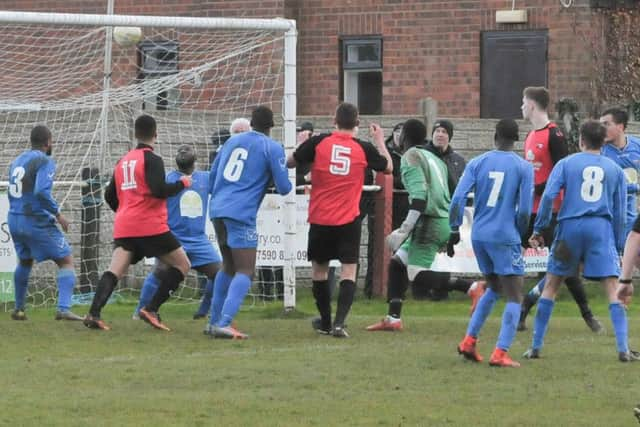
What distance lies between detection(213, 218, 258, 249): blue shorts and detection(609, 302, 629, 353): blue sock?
3.19 metres

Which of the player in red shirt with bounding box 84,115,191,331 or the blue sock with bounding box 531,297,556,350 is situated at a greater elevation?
the player in red shirt with bounding box 84,115,191,331

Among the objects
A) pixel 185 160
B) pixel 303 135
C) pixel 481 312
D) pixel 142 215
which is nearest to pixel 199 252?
pixel 185 160

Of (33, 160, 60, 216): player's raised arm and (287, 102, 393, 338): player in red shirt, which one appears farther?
(33, 160, 60, 216): player's raised arm

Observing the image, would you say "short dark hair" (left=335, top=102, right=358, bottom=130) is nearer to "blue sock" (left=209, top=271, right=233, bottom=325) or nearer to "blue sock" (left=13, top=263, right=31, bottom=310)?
"blue sock" (left=209, top=271, right=233, bottom=325)

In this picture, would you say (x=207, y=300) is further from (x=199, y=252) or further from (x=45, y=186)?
(x=45, y=186)

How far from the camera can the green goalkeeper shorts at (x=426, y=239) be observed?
13445 mm

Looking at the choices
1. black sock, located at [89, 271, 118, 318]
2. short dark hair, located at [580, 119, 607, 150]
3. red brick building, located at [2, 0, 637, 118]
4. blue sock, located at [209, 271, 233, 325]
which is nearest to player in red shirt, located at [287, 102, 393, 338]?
blue sock, located at [209, 271, 233, 325]

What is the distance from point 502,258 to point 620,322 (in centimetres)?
95

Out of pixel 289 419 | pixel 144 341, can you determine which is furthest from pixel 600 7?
pixel 289 419

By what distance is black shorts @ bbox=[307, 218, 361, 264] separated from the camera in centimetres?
1284

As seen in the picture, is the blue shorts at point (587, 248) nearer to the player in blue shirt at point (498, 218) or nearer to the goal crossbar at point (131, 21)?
the player in blue shirt at point (498, 218)

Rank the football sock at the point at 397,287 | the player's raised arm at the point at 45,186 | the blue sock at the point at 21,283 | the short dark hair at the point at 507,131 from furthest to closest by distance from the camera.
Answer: the blue sock at the point at 21,283 < the player's raised arm at the point at 45,186 < the football sock at the point at 397,287 < the short dark hair at the point at 507,131

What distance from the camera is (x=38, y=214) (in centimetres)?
1424

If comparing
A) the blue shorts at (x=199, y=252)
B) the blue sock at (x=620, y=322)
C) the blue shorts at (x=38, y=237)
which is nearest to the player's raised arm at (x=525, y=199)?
the blue sock at (x=620, y=322)
